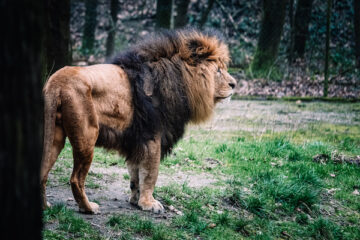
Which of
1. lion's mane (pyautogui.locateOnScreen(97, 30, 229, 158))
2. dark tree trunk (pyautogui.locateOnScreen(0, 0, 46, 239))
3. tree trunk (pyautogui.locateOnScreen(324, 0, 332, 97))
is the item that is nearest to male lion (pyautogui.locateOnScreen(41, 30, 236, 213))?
lion's mane (pyautogui.locateOnScreen(97, 30, 229, 158))

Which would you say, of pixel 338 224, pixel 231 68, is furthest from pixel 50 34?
pixel 231 68

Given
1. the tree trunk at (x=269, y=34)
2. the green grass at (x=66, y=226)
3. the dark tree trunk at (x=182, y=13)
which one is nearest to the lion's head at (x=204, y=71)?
the green grass at (x=66, y=226)

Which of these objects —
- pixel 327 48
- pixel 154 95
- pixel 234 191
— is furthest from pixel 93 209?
pixel 327 48

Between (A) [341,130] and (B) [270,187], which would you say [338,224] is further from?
(A) [341,130]

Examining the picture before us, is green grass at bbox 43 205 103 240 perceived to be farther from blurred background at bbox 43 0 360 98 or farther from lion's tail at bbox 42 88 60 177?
blurred background at bbox 43 0 360 98

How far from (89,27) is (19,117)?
1441 cm

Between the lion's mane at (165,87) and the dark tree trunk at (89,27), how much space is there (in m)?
11.1

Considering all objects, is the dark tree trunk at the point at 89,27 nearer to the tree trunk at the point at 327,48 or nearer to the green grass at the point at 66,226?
the tree trunk at the point at 327,48

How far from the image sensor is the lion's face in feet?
15.6

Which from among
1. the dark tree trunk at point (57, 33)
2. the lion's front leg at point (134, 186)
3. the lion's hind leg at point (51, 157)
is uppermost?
the dark tree trunk at point (57, 33)

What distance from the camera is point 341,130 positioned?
7.88m

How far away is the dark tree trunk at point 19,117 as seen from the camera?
1501 millimetres

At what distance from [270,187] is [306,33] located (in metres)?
10.6

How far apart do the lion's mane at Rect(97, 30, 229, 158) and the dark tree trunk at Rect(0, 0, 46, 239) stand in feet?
7.23
